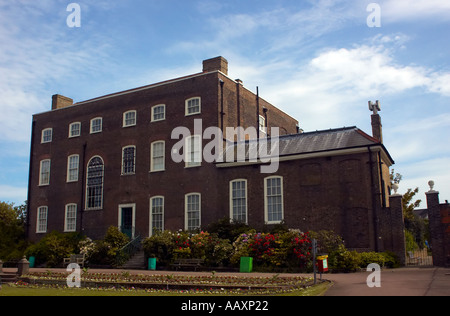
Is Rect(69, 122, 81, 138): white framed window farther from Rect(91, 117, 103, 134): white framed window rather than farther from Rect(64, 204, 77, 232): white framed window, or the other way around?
Rect(64, 204, 77, 232): white framed window

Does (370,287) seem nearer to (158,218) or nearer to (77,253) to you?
(158,218)

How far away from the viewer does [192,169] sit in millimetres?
26609

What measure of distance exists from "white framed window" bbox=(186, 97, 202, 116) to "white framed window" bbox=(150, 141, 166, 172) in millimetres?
2605

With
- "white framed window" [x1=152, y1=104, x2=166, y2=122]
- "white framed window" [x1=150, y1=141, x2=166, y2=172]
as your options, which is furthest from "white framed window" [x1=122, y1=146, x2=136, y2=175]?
"white framed window" [x1=152, y1=104, x2=166, y2=122]

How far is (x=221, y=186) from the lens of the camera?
1011 inches

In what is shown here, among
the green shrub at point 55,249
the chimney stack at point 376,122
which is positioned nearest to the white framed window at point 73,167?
the green shrub at point 55,249

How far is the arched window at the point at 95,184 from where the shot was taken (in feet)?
98.4

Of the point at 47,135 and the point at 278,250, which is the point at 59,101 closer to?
the point at 47,135

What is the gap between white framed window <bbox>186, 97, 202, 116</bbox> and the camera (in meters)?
27.3

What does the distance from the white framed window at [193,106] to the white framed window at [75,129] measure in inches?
365

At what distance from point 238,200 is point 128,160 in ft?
27.9

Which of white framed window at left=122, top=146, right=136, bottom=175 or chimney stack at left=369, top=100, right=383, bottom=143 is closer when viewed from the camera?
chimney stack at left=369, top=100, right=383, bottom=143

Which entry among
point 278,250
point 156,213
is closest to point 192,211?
point 156,213

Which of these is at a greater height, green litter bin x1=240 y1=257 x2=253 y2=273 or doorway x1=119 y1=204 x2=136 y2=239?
doorway x1=119 y1=204 x2=136 y2=239
